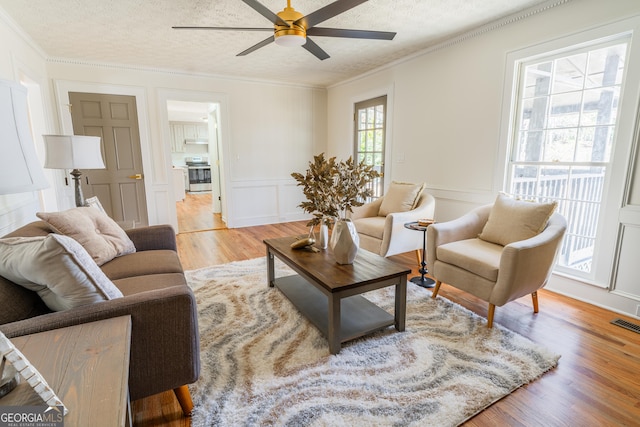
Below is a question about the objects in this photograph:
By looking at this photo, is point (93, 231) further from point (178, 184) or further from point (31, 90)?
point (178, 184)

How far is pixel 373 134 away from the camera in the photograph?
16.2ft

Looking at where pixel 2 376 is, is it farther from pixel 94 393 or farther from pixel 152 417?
pixel 152 417

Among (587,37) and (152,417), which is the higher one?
(587,37)

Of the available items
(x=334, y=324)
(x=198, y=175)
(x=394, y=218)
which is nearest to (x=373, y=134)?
(x=394, y=218)

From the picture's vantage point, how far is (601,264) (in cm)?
254

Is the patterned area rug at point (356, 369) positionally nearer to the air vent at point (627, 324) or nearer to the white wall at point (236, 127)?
the air vent at point (627, 324)

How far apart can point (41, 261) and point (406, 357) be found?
6.02 ft

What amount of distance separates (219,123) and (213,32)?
2.16 meters

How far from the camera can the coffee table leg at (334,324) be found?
1.85 meters

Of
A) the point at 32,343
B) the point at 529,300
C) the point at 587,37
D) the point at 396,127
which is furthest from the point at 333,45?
the point at 32,343

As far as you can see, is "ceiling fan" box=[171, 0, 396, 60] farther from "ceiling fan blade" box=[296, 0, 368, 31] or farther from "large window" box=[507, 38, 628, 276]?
"large window" box=[507, 38, 628, 276]

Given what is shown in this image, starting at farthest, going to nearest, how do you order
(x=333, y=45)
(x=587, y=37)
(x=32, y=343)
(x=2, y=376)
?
(x=333, y=45) → (x=587, y=37) → (x=32, y=343) → (x=2, y=376)

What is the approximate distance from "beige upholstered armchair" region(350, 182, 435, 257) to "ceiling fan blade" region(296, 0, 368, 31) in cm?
184

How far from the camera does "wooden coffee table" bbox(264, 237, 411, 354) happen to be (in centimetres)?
190
